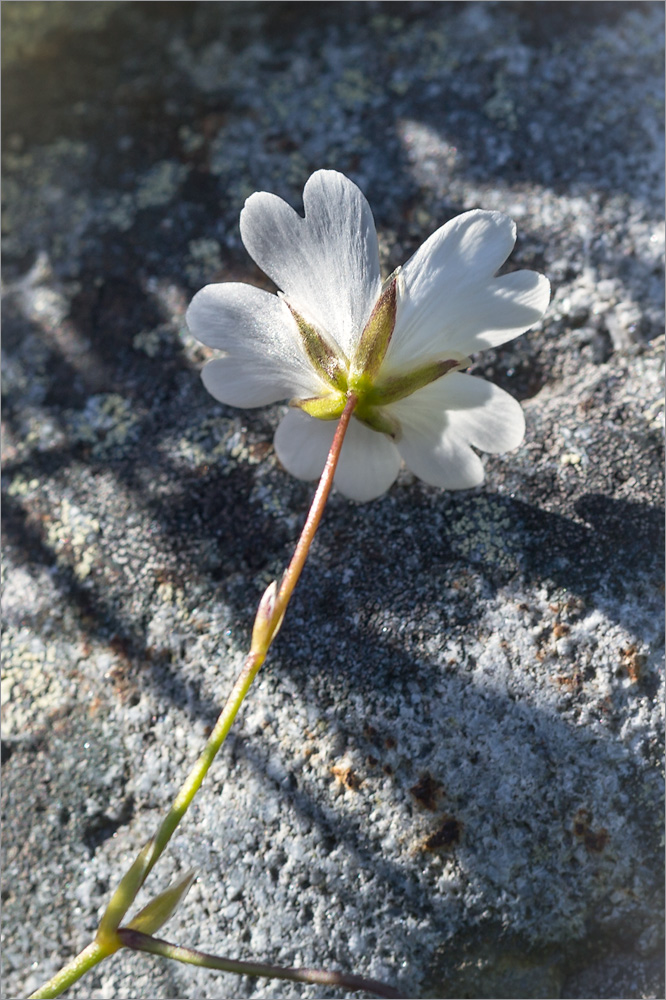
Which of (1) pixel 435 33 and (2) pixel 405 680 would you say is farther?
(1) pixel 435 33

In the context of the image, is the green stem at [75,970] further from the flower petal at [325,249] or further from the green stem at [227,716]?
the flower petal at [325,249]

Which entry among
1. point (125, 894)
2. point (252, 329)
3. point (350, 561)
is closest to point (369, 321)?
point (252, 329)

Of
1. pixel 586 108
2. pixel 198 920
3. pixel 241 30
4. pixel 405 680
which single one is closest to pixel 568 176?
pixel 586 108

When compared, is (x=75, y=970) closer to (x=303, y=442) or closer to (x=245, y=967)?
(x=245, y=967)

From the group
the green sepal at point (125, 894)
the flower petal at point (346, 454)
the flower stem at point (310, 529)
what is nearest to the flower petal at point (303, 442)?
the flower petal at point (346, 454)

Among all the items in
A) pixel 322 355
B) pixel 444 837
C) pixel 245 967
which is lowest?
pixel 444 837

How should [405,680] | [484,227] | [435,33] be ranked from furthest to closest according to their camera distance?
[435,33] < [405,680] < [484,227]

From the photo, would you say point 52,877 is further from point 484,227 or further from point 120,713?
point 484,227
